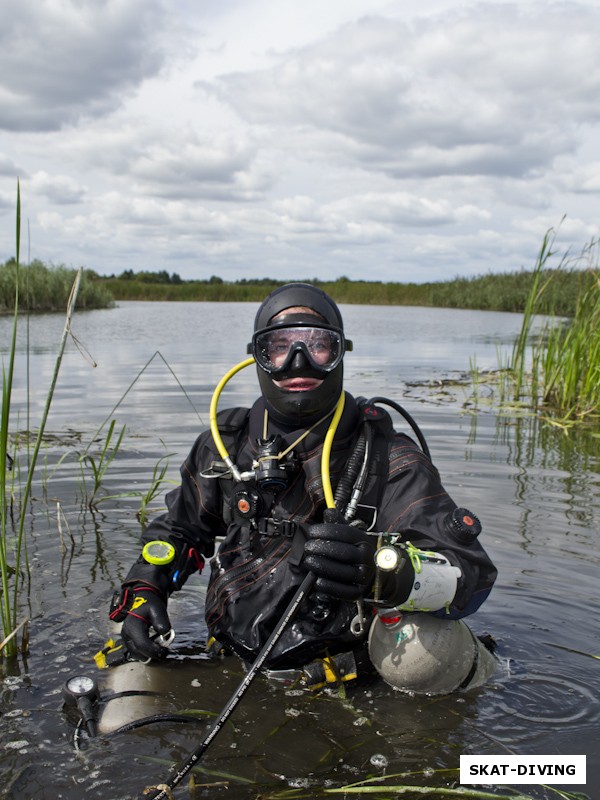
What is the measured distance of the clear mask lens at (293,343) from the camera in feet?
9.82

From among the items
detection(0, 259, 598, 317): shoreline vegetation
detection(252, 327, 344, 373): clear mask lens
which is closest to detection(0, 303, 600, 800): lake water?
detection(252, 327, 344, 373): clear mask lens

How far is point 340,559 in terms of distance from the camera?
93.8 inches

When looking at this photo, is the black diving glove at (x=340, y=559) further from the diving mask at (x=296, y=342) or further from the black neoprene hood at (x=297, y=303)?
the black neoprene hood at (x=297, y=303)

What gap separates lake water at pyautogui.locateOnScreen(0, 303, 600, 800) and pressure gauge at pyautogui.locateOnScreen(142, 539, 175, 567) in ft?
1.52

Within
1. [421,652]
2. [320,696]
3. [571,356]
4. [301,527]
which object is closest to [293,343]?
[301,527]

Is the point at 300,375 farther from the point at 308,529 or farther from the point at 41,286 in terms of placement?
the point at 41,286

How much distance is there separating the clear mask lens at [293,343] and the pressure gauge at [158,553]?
0.88 metres

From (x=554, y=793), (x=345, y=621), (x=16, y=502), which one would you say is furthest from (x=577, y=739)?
(x=16, y=502)

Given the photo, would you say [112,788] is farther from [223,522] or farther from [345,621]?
[223,522]

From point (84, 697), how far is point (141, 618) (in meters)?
0.40

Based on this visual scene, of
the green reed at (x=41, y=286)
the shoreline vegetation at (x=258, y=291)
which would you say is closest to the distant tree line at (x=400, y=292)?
the shoreline vegetation at (x=258, y=291)

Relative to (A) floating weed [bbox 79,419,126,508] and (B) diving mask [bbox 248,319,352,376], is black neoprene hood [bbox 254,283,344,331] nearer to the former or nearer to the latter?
(B) diving mask [bbox 248,319,352,376]

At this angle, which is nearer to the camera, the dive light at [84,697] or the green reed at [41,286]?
the dive light at [84,697]

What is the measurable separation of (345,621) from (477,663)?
1.83 feet
